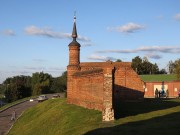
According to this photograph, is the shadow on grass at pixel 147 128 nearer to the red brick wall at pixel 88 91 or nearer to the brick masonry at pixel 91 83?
the red brick wall at pixel 88 91

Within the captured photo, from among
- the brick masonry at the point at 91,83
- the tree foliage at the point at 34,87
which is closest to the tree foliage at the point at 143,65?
the tree foliage at the point at 34,87

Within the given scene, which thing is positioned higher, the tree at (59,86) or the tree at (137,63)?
the tree at (137,63)

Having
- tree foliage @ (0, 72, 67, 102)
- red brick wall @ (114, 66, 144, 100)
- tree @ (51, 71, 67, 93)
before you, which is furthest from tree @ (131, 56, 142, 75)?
red brick wall @ (114, 66, 144, 100)

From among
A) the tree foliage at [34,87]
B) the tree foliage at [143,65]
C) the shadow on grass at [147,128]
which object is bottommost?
the shadow on grass at [147,128]

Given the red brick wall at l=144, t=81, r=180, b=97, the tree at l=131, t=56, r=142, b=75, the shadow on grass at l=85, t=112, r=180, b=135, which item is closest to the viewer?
the shadow on grass at l=85, t=112, r=180, b=135

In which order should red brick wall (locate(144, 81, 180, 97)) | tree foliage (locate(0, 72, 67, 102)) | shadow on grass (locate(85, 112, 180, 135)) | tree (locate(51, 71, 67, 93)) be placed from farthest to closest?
tree (locate(51, 71, 67, 93)) → tree foliage (locate(0, 72, 67, 102)) → red brick wall (locate(144, 81, 180, 97)) → shadow on grass (locate(85, 112, 180, 135))

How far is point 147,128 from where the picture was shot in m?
17.4

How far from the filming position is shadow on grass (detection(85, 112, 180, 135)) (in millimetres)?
16438

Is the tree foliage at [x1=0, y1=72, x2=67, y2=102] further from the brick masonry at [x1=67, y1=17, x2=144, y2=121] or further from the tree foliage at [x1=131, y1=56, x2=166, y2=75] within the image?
the brick masonry at [x1=67, y1=17, x2=144, y2=121]

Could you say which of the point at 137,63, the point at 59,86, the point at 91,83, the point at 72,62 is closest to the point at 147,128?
the point at 91,83

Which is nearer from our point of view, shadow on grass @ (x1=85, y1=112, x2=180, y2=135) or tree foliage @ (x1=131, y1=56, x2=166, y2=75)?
shadow on grass @ (x1=85, y1=112, x2=180, y2=135)

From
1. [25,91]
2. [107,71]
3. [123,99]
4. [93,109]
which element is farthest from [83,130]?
[25,91]

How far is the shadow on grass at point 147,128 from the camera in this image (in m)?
16.4

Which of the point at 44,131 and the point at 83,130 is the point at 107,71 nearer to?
the point at 83,130
